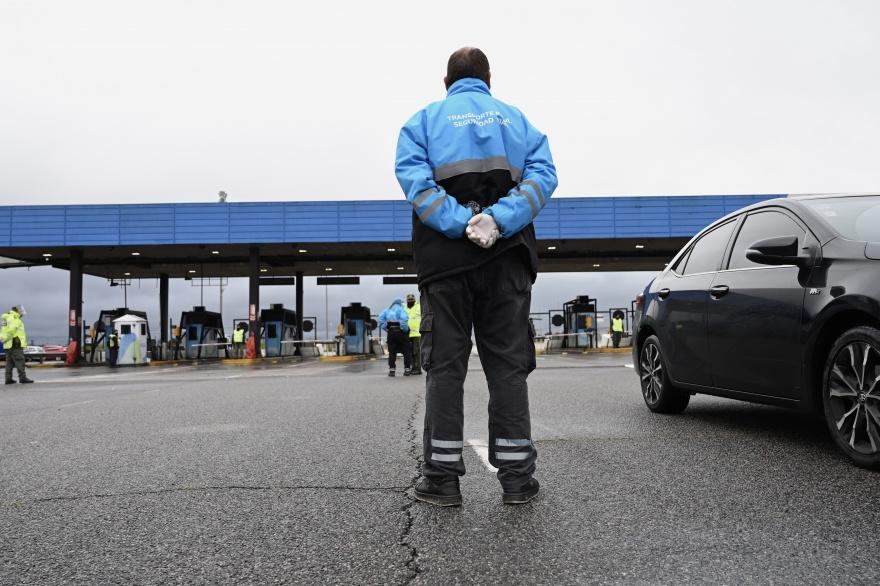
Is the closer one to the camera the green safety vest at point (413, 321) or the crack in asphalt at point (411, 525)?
the crack in asphalt at point (411, 525)

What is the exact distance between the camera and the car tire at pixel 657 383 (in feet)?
18.0

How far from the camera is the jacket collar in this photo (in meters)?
3.29

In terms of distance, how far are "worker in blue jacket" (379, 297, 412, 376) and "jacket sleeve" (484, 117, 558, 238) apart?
35.6ft

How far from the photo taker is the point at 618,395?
746cm

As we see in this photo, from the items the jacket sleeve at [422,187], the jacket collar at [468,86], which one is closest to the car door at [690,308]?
the jacket collar at [468,86]

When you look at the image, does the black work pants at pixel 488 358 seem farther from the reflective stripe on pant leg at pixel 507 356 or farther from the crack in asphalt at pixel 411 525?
the crack in asphalt at pixel 411 525

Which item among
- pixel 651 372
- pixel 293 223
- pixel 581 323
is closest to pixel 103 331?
pixel 293 223

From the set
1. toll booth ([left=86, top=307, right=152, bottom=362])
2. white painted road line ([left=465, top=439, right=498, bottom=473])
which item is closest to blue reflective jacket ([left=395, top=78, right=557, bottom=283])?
white painted road line ([left=465, top=439, right=498, bottom=473])

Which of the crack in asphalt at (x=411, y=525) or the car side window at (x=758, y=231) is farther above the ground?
the car side window at (x=758, y=231)

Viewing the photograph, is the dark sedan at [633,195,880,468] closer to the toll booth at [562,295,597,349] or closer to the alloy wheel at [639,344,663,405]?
the alloy wheel at [639,344,663,405]

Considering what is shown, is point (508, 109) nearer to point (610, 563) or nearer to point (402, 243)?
point (610, 563)

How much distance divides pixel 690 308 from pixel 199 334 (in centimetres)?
3321

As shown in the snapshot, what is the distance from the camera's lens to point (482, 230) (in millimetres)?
2895

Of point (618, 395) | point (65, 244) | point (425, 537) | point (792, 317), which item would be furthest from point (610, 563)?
point (65, 244)
